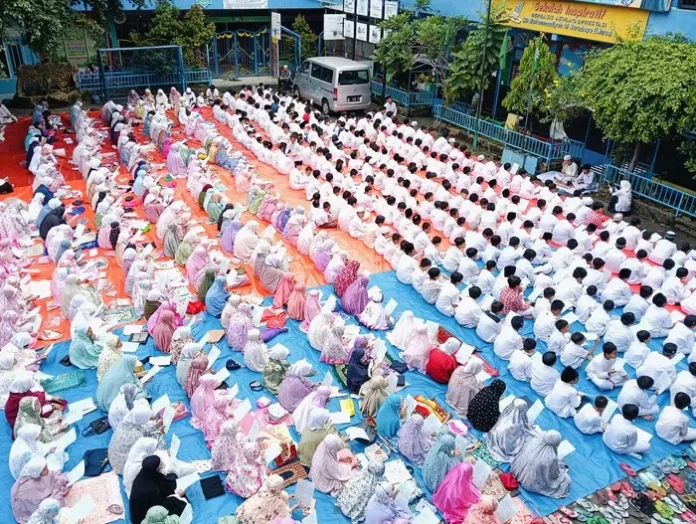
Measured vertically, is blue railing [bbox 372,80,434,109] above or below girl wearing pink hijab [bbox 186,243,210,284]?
above

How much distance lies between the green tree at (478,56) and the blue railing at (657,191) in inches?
190

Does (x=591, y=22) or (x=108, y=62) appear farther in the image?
(x=108, y=62)

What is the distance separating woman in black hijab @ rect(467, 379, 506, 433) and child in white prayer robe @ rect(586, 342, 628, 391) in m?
1.70

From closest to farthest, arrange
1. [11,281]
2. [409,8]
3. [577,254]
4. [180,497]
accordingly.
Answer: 1. [180,497]
2. [11,281]
3. [577,254]
4. [409,8]

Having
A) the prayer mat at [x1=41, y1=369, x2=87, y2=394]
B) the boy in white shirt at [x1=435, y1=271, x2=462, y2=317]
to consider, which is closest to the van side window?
the boy in white shirt at [x1=435, y1=271, x2=462, y2=317]

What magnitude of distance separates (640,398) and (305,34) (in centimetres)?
2192

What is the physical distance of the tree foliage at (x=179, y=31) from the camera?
2198cm

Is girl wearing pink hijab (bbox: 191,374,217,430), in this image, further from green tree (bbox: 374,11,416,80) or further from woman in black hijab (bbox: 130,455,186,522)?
green tree (bbox: 374,11,416,80)

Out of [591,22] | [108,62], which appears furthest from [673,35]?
[108,62]

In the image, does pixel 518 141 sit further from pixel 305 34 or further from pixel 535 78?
pixel 305 34

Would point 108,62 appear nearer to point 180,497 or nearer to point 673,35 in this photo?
point 673,35

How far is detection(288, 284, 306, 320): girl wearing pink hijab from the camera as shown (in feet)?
30.3

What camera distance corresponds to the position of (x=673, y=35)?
13.6 meters

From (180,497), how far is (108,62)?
21622 millimetres
